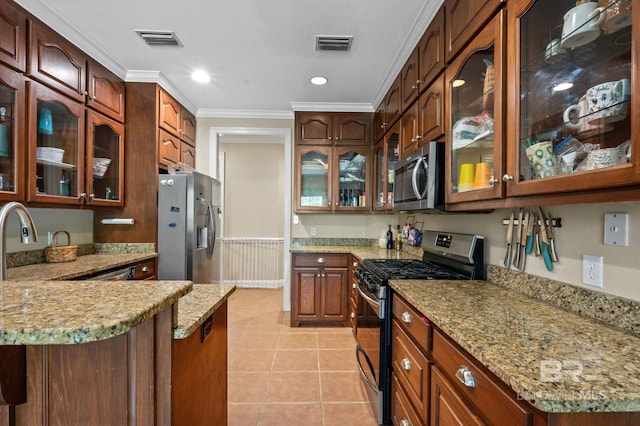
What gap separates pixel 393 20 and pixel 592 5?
135 cm

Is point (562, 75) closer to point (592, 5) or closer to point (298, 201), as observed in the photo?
point (592, 5)

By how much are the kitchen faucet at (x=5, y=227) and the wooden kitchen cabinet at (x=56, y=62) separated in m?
1.45

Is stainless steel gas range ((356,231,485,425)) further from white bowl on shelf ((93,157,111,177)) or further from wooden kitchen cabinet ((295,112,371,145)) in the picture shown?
white bowl on shelf ((93,157,111,177))

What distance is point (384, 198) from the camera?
3021 millimetres

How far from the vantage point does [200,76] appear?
9.33 ft

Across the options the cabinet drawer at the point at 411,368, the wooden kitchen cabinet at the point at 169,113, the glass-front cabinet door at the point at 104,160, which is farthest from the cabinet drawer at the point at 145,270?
the cabinet drawer at the point at 411,368

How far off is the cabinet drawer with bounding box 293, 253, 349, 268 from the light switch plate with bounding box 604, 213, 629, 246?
2.37 metres

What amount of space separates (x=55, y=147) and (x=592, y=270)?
3.21 metres

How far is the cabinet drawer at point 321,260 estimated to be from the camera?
331cm

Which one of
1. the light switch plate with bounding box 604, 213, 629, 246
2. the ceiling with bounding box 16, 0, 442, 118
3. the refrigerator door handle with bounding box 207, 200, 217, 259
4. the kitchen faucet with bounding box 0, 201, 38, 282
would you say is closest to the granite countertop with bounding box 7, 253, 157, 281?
the refrigerator door handle with bounding box 207, 200, 217, 259

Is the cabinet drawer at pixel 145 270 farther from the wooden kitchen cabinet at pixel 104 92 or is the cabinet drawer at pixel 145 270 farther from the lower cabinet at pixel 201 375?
the lower cabinet at pixel 201 375

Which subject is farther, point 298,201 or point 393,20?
point 298,201

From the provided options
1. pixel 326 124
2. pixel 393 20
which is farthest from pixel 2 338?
pixel 326 124

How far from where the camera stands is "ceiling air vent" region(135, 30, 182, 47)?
220 cm
